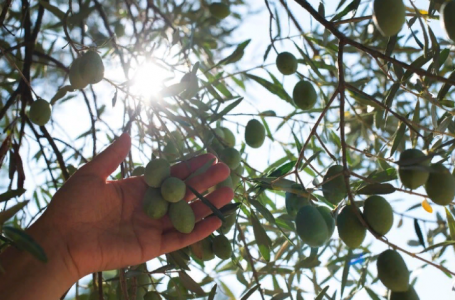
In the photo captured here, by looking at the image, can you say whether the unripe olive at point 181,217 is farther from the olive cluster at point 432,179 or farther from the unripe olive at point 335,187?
the olive cluster at point 432,179

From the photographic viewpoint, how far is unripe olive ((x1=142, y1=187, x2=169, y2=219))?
132 centimetres

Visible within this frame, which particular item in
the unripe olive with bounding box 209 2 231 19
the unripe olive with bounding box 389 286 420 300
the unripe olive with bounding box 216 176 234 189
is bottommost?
the unripe olive with bounding box 389 286 420 300

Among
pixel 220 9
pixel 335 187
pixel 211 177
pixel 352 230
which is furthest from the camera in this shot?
pixel 220 9

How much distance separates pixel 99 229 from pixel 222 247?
0.37 m

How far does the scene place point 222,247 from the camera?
58.7 inches

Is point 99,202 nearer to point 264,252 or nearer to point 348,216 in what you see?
point 264,252

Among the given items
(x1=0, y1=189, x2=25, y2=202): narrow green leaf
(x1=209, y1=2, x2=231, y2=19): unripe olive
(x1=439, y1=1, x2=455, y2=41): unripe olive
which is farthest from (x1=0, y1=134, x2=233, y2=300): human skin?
(x1=209, y1=2, x2=231, y2=19): unripe olive

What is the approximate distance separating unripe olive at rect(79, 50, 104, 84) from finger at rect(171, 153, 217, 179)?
0.36 meters

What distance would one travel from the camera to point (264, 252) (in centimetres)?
160

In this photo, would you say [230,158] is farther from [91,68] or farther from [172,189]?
[91,68]

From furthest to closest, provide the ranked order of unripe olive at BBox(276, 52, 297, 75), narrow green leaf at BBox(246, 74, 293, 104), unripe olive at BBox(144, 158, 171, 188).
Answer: narrow green leaf at BBox(246, 74, 293, 104)
unripe olive at BBox(276, 52, 297, 75)
unripe olive at BBox(144, 158, 171, 188)

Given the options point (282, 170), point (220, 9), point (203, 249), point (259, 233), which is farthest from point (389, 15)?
point (220, 9)

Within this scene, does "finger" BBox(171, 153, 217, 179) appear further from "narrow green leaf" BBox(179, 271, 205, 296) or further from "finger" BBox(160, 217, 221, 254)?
"narrow green leaf" BBox(179, 271, 205, 296)

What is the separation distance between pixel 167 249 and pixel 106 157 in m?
0.33
